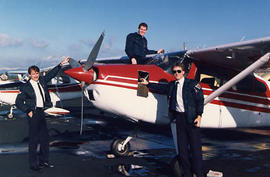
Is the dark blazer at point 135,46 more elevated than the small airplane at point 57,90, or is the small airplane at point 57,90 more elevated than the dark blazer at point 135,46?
the dark blazer at point 135,46

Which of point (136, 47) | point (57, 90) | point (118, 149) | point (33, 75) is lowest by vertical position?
point (118, 149)

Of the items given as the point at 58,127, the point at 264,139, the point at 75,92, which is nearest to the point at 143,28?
the point at 264,139

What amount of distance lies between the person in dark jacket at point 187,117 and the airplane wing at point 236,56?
0.65 m

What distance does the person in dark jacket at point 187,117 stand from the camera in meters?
4.24

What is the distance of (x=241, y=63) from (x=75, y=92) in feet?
30.2

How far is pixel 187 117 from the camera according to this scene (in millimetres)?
4242

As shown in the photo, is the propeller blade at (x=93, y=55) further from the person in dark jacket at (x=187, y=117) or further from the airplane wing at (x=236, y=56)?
the airplane wing at (x=236, y=56)

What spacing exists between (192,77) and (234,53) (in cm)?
87

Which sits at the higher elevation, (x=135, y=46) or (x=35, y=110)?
(x=135, y=46)

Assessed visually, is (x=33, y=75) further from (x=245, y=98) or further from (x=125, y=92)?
(x=245, y=98)

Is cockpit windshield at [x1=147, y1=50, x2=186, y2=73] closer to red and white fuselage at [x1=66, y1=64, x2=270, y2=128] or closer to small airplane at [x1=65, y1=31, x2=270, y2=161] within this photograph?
small airplane at [x1=65, y1=31, x2=270, y2=161]

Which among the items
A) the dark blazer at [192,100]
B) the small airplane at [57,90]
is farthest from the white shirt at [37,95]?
the small airplane at [57,90]

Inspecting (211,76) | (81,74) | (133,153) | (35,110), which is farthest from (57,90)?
(211,76)

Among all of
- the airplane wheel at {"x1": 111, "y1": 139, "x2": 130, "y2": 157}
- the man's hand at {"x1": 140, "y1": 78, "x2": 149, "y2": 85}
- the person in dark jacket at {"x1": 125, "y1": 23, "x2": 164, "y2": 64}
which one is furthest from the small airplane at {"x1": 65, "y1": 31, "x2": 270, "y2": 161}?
the person in dark jacket at {"x1": 125, "y1": 23, "x2": 164, "y2": 64}
